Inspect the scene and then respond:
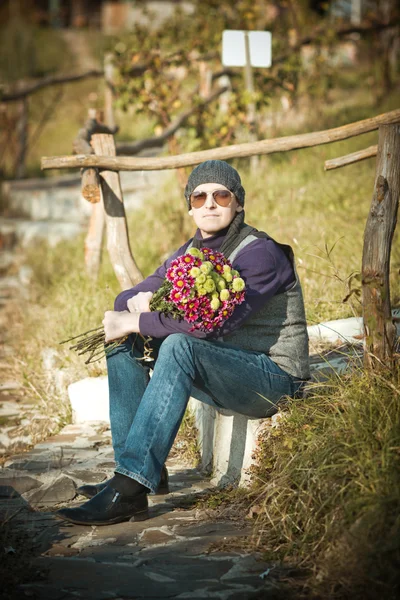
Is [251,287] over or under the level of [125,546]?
over

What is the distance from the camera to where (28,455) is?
4336mm

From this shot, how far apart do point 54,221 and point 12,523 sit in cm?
814

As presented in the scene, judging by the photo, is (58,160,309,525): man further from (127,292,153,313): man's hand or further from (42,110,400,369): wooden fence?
(42,110,400,369): wooden fence

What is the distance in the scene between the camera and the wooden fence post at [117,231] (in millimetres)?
5234

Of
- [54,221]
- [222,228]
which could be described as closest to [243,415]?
[222,228]

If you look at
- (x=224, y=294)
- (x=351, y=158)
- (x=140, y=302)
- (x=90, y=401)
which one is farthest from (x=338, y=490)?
(x=90, y=401)

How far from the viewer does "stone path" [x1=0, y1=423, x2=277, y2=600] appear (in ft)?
8.81

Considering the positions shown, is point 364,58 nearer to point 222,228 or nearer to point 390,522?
point 222,228

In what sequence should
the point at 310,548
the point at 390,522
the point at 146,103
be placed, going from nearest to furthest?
1. the point at 390,522
2. the point at 310,548
3. the point at 146,103

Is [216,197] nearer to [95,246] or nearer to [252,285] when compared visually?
[252,285]

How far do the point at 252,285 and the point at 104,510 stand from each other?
1.14 m

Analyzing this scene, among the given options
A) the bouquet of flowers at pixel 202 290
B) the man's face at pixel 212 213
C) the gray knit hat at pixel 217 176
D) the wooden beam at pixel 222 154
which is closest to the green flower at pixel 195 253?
the bouquet of flowers at pixel 202 290

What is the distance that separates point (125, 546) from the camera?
309 centimetres

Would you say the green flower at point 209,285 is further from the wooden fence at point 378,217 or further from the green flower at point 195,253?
the wooden fence at point 378,217
